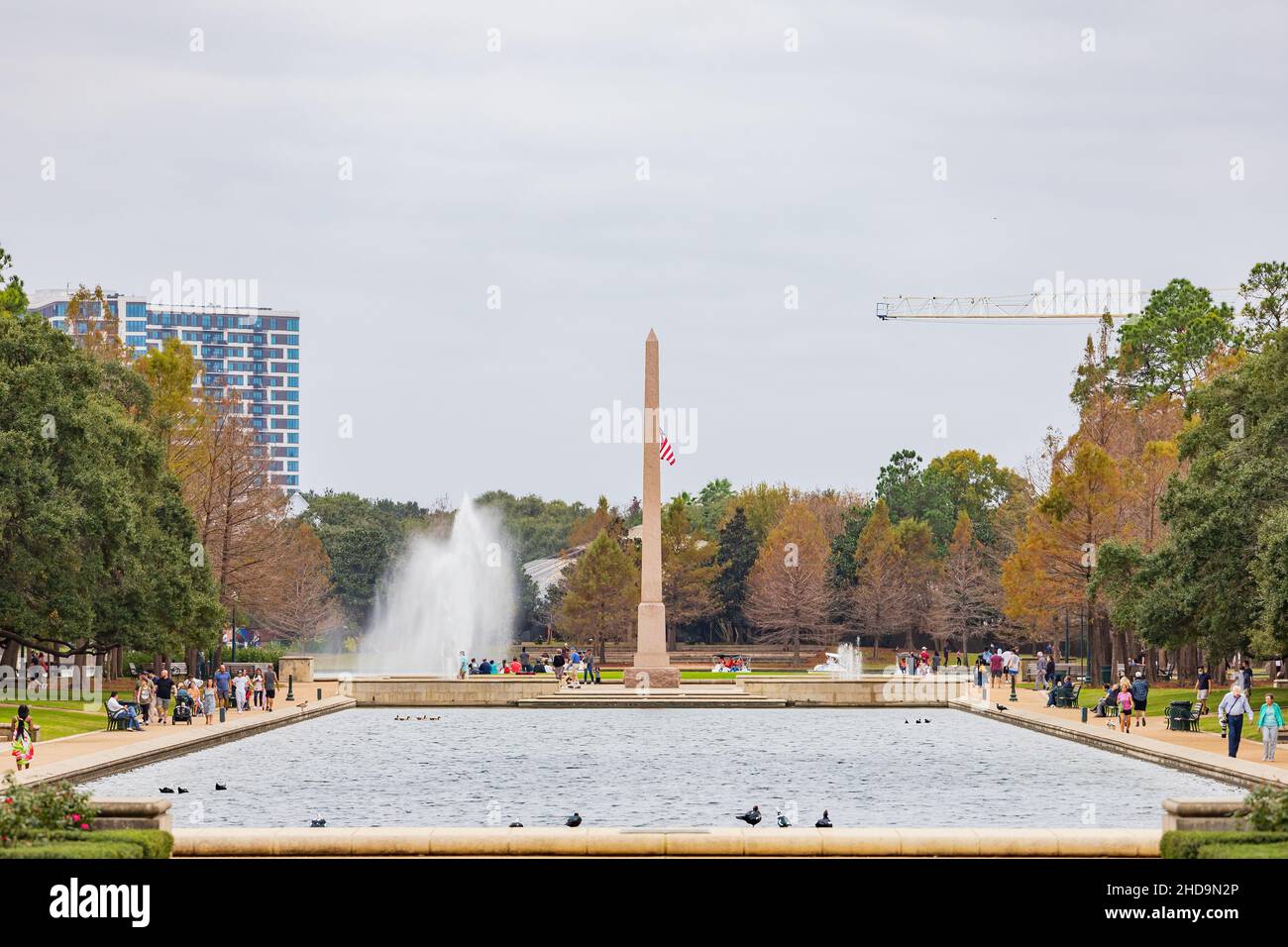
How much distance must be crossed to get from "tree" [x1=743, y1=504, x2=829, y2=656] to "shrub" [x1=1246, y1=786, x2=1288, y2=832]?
84.1 metres

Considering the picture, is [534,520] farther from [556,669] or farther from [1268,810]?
[1268,810]

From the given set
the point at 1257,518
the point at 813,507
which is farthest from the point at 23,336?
the point at 813,507

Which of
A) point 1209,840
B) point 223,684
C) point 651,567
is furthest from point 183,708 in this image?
point 1209,840

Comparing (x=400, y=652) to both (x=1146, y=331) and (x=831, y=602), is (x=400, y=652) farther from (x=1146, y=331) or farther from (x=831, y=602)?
(x=1146, y=331)

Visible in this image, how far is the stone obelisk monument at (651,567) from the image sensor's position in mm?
68062

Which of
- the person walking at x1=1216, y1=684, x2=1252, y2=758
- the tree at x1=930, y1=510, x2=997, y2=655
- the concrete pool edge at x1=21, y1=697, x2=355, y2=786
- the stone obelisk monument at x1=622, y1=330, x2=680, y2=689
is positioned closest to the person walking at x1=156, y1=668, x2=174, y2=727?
the concrete pool edge at x1=21, y1=697, x2=355, y2=786

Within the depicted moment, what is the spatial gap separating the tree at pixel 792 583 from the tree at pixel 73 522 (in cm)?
5495

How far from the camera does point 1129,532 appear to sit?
73.8 metres

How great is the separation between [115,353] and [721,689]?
27.4 meters

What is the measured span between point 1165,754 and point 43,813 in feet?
86.3

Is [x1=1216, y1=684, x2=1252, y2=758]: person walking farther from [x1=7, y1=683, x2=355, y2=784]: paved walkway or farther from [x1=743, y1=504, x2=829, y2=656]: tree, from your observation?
[x1=743, y1=504, x2=829, y2=656]: tree

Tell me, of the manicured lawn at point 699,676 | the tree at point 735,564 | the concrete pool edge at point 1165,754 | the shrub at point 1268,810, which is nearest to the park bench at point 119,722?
the concrete pool edge at point 1165,754

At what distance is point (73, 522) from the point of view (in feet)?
162

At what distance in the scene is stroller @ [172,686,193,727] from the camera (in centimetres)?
4884
